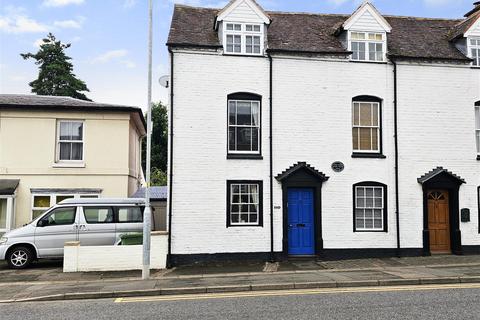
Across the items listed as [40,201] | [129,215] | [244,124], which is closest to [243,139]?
[244,124]

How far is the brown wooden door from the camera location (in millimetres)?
15352

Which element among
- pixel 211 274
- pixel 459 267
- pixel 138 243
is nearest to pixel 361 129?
pixel 459 267

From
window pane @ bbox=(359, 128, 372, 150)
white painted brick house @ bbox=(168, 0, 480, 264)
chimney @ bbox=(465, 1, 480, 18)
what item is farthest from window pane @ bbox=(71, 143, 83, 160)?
chimney @ bbox=(465, 1, 480, 18)

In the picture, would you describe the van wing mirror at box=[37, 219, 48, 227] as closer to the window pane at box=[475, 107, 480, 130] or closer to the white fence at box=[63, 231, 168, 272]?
the white fence at box=[63, 231, 168, 272]

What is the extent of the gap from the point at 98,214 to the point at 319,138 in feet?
26.3

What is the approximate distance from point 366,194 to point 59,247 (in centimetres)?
1055

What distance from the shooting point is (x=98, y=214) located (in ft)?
47.9

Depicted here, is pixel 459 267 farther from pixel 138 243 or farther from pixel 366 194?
pixel 138 243

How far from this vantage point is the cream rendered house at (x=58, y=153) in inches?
676

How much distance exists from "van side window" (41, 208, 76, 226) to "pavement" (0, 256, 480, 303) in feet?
4.69

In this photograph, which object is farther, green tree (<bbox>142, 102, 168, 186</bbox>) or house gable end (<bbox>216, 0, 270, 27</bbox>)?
green tree (<bbox>142, 102, 168, 186</bbox>)

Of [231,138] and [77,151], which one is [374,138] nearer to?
[231,138]

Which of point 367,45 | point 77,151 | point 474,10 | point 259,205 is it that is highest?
point 474,10

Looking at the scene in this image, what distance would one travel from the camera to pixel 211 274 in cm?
1210
